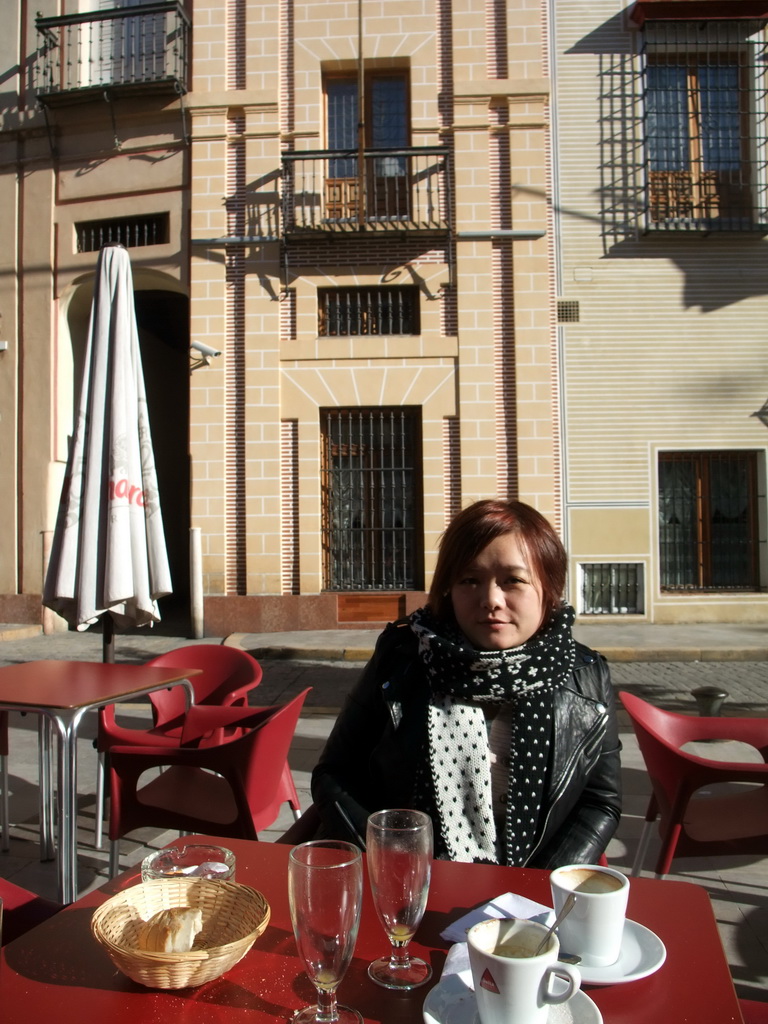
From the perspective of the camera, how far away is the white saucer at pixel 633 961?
122 centimetres

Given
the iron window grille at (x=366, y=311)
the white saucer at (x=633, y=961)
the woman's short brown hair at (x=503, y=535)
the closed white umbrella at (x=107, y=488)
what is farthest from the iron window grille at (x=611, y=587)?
the white saucer at (x=633, y=961)

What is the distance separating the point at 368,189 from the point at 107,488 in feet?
28.8

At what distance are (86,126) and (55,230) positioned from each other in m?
1.65

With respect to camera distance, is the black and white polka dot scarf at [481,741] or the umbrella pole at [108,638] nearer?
the black and white polka dot scarf at [481,741]

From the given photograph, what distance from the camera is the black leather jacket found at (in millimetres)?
2090

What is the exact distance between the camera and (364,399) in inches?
458

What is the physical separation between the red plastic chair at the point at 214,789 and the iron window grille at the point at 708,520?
9664mm

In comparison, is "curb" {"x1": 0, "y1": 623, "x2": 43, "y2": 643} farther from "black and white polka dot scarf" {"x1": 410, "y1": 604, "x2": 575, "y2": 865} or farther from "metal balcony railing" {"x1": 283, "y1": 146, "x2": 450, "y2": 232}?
"black and white polka dot scarf" {"x1": 410, "y1": 604, "x2": 575, "y2": 865}

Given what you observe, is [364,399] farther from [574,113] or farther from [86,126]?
[86,126]

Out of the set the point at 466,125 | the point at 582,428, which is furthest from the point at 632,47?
the point at 582,428

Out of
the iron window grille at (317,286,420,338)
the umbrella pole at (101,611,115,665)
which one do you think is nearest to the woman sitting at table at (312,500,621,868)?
the umbrella pole at (101,611,115,665)

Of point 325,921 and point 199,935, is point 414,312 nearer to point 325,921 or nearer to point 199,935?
point 199,935

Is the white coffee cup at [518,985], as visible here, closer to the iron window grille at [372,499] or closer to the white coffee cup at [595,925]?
the white coffee cup at [595,925]

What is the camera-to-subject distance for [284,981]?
1237 mm
